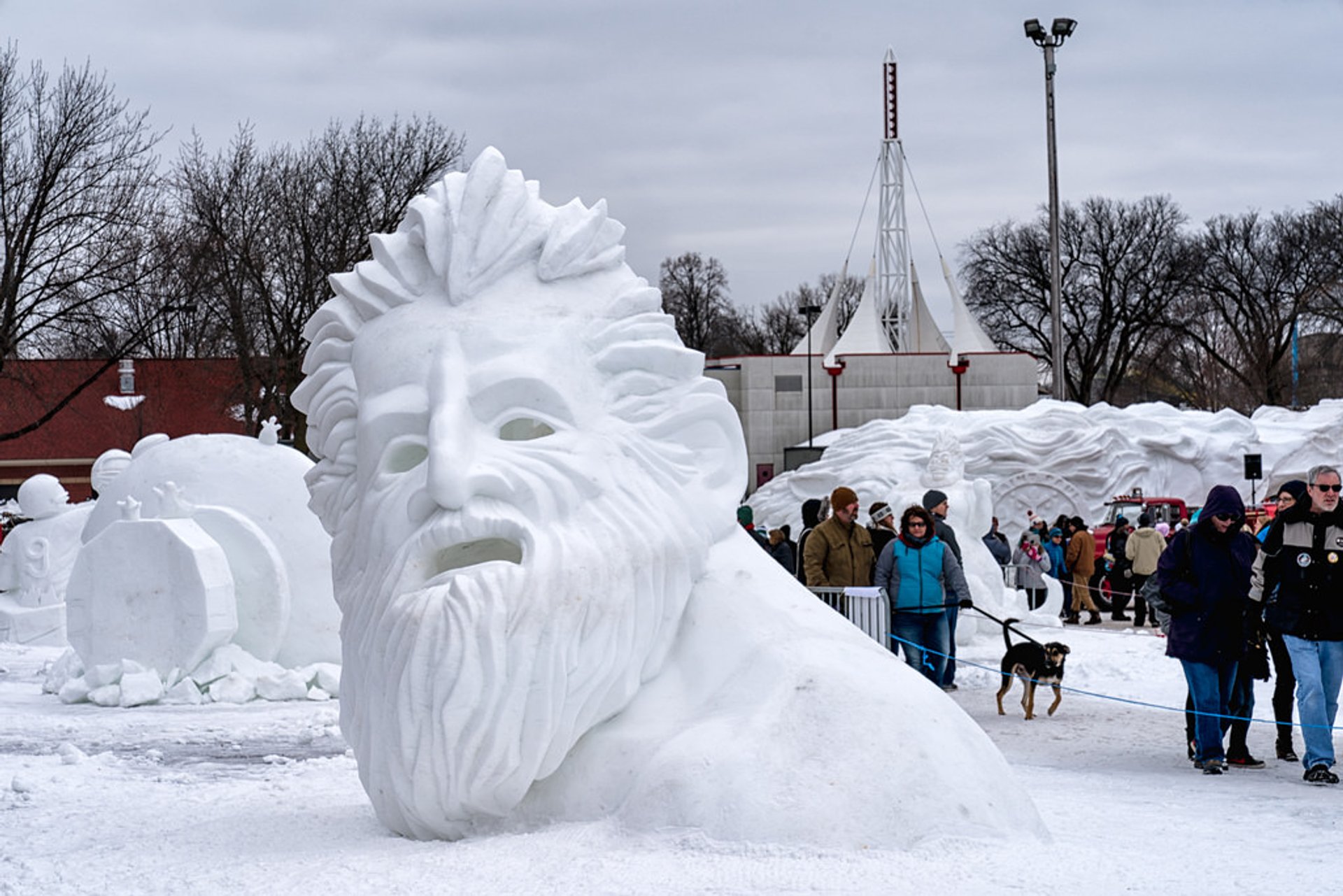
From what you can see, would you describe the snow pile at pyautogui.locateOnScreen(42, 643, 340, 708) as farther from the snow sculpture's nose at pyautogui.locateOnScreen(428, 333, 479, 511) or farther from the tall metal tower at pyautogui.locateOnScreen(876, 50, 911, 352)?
the tall metal tower at pyautogui.locateOnScreen(876, 50, 911, 352)

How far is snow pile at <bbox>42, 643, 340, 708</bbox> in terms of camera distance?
1179 centimetres

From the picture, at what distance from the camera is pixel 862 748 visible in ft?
15.8

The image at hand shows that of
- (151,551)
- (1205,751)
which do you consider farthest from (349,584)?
(151,551)

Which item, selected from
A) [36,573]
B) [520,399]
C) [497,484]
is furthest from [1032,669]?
[36,573]

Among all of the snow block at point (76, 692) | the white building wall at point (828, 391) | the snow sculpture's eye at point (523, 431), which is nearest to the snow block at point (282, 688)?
the snow block at point (76, 692)

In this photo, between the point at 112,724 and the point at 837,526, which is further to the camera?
the point at 837,526

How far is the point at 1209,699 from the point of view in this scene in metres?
9.25

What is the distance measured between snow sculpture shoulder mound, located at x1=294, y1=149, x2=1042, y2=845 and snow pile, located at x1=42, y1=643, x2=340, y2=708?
6.64m

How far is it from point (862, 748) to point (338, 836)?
187cm

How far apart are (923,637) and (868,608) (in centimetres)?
58

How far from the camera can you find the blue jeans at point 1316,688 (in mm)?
8453

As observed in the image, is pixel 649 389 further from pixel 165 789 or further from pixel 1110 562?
pixel 1110 562

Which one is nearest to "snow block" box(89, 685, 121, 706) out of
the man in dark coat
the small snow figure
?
the small snow figure

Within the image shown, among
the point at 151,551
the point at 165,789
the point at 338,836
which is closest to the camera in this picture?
the point at 338,836
